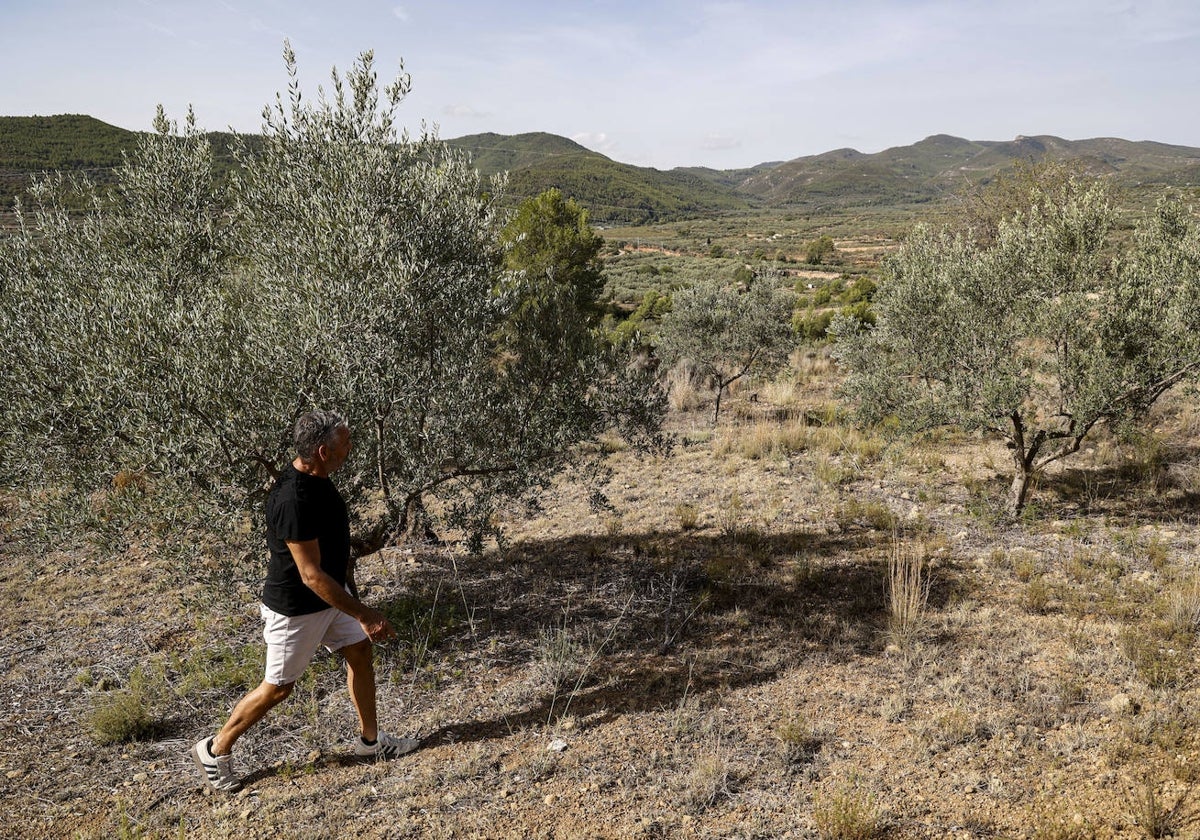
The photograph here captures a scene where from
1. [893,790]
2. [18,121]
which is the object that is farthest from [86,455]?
[18,121]

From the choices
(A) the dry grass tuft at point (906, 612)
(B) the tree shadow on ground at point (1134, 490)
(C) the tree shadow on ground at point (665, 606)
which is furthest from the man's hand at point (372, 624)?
(B) the tree shadow on ground at point (1134, 490)

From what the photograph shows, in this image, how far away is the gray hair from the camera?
3.80 meters

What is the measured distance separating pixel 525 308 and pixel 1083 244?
23.8 ft

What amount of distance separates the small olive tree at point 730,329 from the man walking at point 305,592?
499 inches

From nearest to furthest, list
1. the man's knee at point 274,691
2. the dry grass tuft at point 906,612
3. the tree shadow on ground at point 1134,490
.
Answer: the man's knee at point 274,691 → the dry grass tuft at point 906,612 → the tree shadow on ground at point 1134,490

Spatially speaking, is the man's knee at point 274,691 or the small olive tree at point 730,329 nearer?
the man's knee at point 274,691

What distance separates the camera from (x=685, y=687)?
5.55 meters

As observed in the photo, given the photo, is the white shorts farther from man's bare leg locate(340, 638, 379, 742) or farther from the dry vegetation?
the dry vegetation

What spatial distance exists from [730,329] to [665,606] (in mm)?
10906

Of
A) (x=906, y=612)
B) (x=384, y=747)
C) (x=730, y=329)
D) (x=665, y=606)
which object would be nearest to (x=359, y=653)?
(x=384, y=747)

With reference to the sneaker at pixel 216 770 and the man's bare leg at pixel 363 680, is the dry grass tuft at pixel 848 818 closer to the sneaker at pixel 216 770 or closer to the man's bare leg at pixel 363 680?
the man's bare leg at pixel 363 680

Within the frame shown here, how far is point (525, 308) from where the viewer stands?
271 inches

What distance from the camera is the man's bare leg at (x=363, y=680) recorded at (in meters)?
4.36

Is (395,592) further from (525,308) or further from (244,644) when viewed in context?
(525,308)
